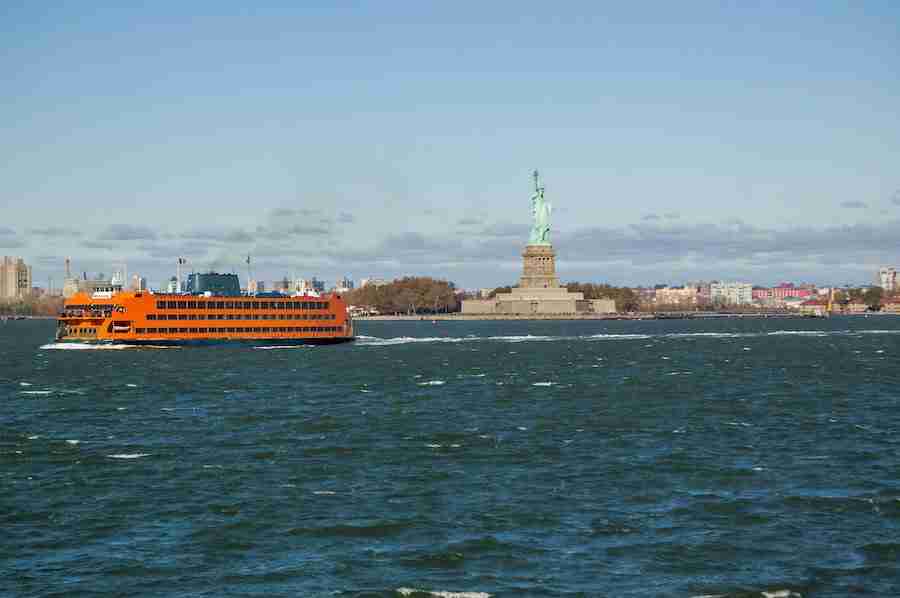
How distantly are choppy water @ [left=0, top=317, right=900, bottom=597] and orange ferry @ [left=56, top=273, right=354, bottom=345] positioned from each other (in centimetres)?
4736

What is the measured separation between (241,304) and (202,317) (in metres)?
4.47

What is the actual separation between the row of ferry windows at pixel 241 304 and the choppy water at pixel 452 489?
49.0 metres

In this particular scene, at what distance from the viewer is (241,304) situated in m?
132

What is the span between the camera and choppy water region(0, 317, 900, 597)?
29.0 metres

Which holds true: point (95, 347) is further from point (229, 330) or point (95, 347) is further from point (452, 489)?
point (452, 489)

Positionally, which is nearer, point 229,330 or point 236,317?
point 229,330

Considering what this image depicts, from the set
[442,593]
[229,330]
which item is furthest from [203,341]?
[442,593]

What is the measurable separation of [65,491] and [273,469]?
7.45 meters

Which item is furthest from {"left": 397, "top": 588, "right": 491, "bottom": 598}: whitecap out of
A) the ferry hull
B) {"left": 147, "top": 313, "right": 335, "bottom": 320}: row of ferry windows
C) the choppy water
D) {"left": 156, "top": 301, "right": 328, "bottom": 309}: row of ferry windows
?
{"left": 156, "top": 301, "right": 328, "bottom": 309}: row of ferry windows

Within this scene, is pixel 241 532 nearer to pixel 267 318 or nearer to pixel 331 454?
pixel 331 454

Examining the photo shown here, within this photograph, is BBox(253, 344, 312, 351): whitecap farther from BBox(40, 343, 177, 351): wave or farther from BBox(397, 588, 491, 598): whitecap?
BBox(397, 588, 491, 598): whitecap

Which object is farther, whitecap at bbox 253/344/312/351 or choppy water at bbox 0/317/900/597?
whitecap at bbox 253/344/312/351

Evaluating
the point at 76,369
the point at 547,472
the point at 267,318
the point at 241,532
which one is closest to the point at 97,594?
the point at 241,532

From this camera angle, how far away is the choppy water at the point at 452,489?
95.2 ft
